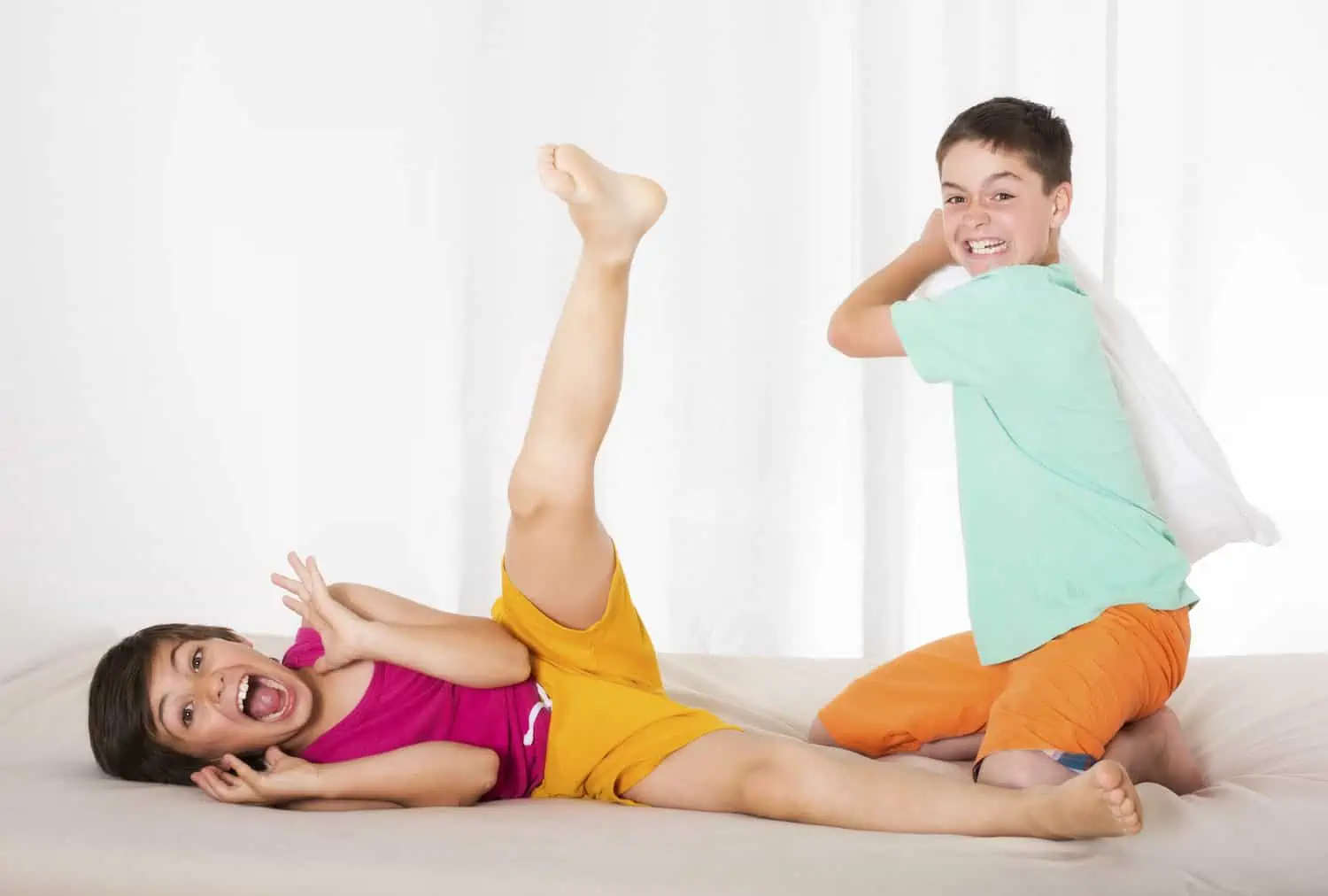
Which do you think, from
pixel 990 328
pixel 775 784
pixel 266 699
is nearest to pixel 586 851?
pixel 775 784

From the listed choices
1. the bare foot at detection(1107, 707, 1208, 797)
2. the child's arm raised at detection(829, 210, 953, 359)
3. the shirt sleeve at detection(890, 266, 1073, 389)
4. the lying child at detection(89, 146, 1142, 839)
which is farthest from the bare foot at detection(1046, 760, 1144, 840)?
the child's arm raised at detection(829, 210, 953, 359)

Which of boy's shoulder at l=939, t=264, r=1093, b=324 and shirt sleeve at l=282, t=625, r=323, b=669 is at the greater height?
Answer: boy's shoulder at l=939, t=264, r=1093, b=324

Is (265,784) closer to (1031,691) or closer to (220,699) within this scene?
(220,699)

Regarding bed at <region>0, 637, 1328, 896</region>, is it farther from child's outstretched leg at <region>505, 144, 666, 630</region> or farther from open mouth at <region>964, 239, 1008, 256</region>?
open mouth at <region>964, 239, 1008, 256</region>

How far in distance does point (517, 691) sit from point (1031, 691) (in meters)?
0.56

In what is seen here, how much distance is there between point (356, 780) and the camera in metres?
1.31

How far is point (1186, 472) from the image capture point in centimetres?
166

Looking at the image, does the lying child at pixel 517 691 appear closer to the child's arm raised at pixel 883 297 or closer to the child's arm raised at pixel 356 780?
the child's arm raised at pixel 356 780

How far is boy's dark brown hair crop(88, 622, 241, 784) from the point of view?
4.54 ft

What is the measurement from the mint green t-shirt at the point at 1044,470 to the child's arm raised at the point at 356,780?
654 millimetres

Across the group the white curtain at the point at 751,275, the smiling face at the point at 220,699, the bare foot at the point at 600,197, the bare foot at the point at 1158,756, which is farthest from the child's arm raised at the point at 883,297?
the white curtain at the point at 751,275

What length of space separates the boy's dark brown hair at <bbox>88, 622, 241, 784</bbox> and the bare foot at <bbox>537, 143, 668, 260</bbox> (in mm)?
612

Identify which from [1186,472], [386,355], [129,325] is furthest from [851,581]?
[129,325]

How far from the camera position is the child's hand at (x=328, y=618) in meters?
1.40
